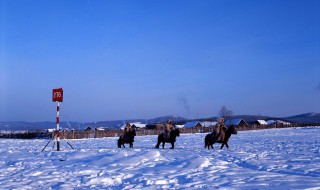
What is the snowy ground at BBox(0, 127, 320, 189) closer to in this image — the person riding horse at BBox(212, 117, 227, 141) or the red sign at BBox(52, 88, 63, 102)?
the red sign at BBox(52, 88, 63, 102)

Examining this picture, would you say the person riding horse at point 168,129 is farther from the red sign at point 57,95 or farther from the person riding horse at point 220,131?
the red sign at point 57,95

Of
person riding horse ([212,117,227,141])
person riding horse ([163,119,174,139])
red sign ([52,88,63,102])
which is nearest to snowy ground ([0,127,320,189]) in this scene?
red sign ([52,88,63,102])

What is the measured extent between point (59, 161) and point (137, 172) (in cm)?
372

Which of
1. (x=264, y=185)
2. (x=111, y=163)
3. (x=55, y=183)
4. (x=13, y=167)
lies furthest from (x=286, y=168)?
(x=13, y=167)

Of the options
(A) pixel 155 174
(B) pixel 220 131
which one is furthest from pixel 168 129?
(A) pixel 155 174

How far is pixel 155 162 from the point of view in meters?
9.80

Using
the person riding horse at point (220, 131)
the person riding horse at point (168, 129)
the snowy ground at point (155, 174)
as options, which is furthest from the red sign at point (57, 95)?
the person riding horse at point (220, 131)

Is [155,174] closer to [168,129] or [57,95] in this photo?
[168,129]

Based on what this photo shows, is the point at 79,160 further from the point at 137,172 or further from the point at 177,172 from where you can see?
the point at 177,172

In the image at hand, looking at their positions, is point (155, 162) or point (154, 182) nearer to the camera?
point (154, 182)

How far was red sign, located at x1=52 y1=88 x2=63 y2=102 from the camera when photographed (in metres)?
15.6

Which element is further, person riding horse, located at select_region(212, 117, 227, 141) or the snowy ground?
person riding horse, located at select_region(212, 117, 227, 141)

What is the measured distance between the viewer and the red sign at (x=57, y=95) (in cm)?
1558

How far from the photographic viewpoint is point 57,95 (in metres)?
15.7
